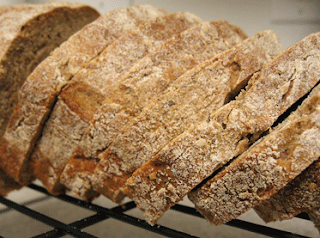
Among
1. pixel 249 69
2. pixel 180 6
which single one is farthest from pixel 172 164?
pixel 180 6

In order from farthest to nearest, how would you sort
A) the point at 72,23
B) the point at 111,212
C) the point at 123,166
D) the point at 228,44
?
1. the point at 72,23
2. the point at 111,212
3. the point at 228,44
4. the point at 123,166

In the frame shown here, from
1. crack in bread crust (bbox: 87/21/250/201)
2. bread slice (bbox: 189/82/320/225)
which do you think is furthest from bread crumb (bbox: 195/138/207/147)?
crack in bread crust (bbox: 87/21/250/201)

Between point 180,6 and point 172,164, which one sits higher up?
point 180,6

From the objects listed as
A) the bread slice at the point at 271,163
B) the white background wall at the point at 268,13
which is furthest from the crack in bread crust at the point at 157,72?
the white background wall at the point at 268,13

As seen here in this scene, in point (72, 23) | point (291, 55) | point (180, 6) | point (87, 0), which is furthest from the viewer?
point (87, 0)

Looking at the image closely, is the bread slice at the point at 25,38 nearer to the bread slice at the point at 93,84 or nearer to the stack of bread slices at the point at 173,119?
the stack of bread slices at the point at 173,119

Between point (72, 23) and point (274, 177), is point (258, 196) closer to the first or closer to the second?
point (274, 177)

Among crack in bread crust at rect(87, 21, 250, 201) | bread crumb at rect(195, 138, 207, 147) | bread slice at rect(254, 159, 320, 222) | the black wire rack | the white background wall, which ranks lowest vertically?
the black wire rack

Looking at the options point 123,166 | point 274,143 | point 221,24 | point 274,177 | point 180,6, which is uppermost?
point 180,6

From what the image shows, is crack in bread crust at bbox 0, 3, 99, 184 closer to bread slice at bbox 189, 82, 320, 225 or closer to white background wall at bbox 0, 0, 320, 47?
bread slice at bbox 189, 82, 320, 225
